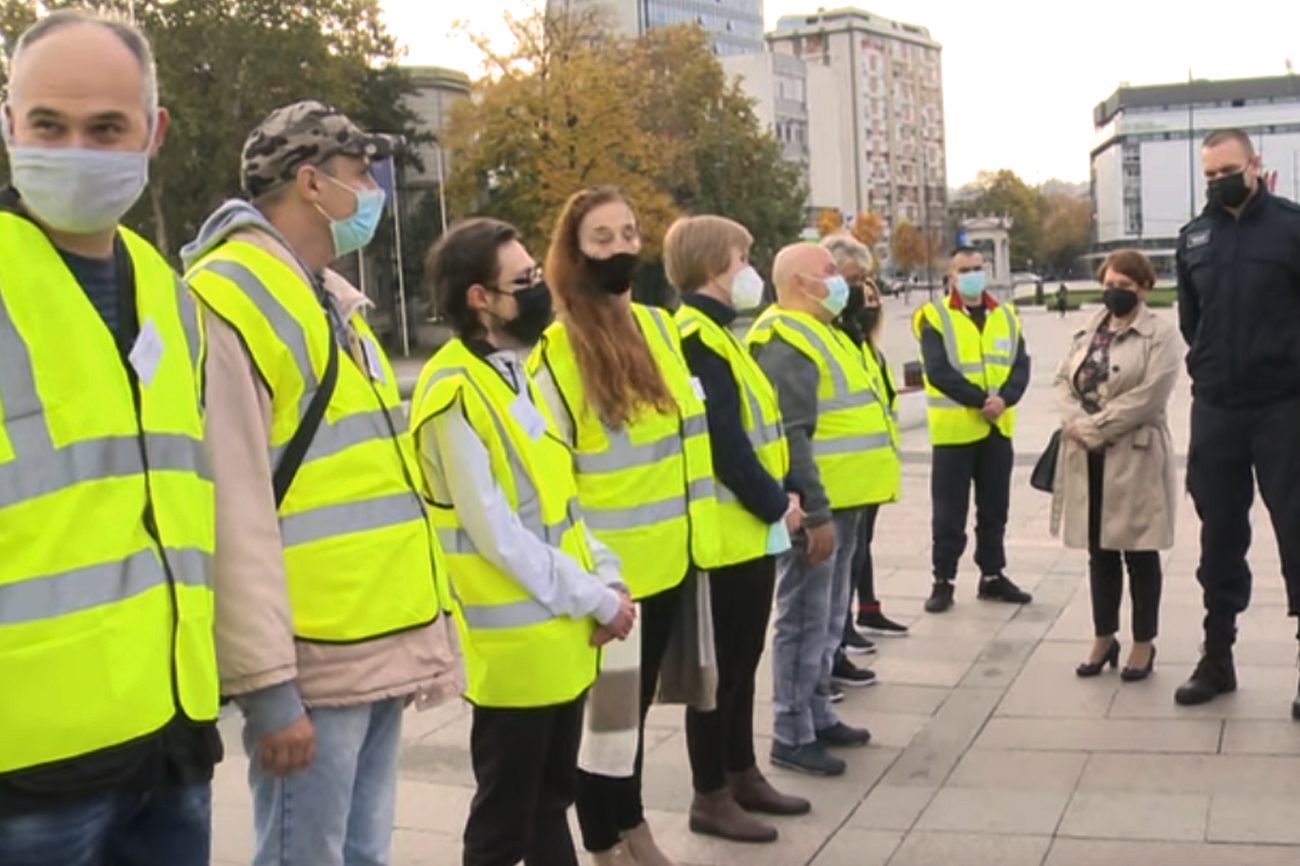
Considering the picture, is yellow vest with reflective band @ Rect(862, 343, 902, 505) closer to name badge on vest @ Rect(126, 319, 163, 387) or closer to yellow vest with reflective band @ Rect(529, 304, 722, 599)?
yellow vest with reflective band @ Rect(529, 304, 722, 599)

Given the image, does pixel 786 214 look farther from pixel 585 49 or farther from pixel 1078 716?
pixel 1078 716

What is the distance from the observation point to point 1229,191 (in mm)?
6168

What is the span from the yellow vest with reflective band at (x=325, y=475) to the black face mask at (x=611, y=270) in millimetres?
1485

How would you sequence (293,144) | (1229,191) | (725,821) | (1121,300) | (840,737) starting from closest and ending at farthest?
1. (293,144)
2. (725,821)
3. (840,737)
4. (1229,191)
5. (1121,300)

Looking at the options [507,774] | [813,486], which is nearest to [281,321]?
[507,774]

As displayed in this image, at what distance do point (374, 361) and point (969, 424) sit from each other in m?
6.06

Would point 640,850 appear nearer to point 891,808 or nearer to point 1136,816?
point 891,808

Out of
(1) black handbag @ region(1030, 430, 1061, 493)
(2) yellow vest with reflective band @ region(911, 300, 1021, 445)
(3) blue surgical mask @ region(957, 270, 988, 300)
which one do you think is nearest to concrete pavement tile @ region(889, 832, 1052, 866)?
(1) black handbag @ region(1030, 430, 1061, 493)

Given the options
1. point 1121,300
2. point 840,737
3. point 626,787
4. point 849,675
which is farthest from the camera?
point 849,675

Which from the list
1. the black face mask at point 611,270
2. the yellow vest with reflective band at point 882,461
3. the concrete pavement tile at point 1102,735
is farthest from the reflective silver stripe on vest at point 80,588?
the yellow vest with reflective band at point 882,461

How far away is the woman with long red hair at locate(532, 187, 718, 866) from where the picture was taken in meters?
4.38

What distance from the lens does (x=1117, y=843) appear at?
4.86m

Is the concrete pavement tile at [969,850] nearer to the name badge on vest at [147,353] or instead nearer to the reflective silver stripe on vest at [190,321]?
the reflective silver stripe on vest at [190,321]

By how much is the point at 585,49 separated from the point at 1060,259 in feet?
316
